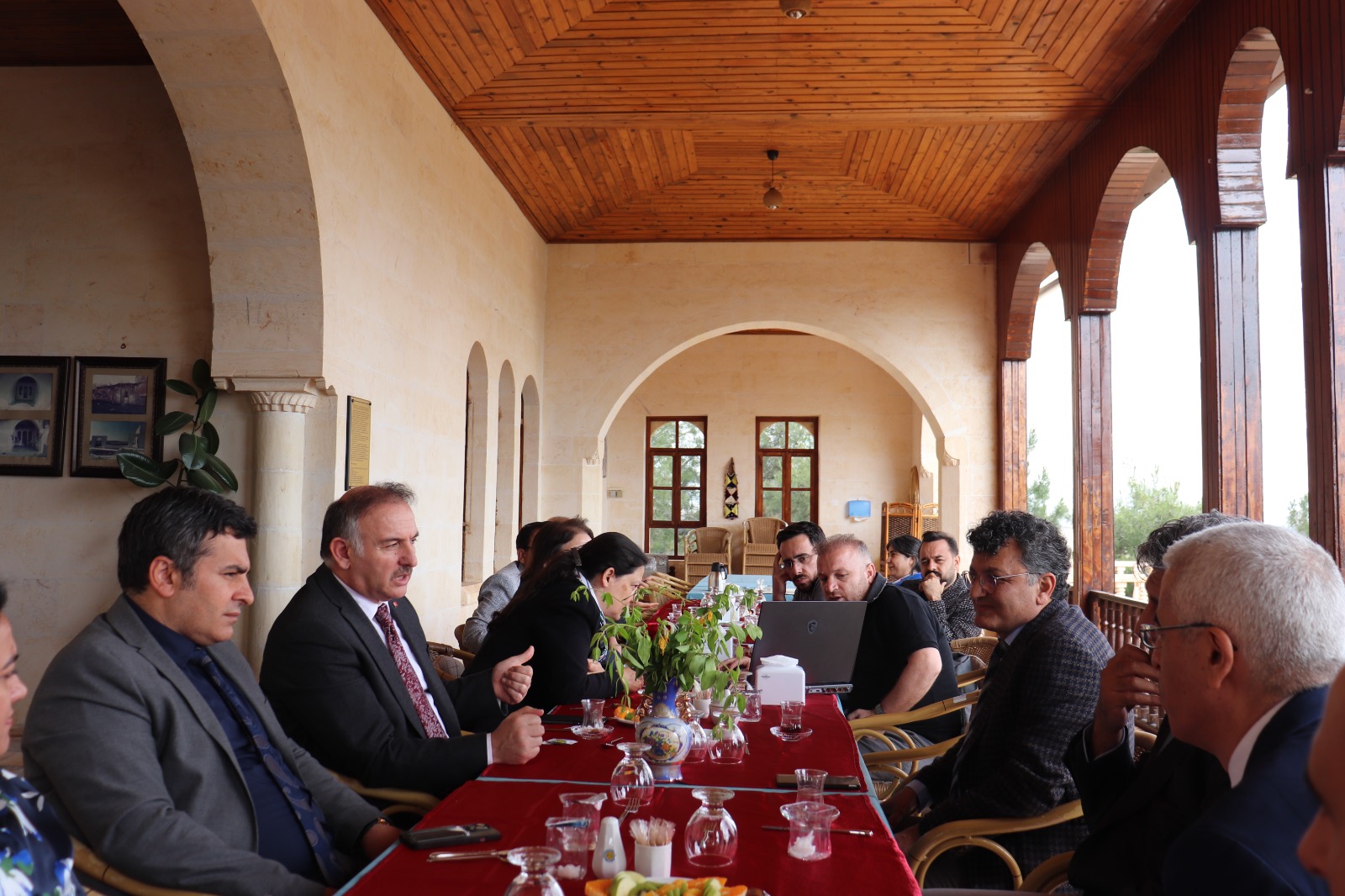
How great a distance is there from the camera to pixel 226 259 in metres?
5.62

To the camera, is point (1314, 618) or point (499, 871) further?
point (499, 871)

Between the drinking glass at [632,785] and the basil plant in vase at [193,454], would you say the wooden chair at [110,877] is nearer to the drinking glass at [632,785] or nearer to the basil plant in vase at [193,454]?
the drinking glass at [632,785]

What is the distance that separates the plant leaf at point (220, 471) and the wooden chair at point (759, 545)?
1165 centimetres

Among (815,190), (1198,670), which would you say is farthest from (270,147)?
(815,190)

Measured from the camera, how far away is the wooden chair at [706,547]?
16656 millimetres

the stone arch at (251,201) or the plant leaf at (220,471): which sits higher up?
the stone arch at (251,201)

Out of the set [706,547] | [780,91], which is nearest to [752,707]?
[780,91]

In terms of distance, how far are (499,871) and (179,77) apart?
475 centimetres

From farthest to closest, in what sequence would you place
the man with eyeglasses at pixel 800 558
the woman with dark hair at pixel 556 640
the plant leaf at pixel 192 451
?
the man with eyeglasses at pixel 800 558 < the plant leaf at pixel 192 451 < the woman with dark hair at pixel 556 640

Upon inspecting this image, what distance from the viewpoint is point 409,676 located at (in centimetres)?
327

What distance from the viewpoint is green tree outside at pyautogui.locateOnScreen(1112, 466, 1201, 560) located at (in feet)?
54.2

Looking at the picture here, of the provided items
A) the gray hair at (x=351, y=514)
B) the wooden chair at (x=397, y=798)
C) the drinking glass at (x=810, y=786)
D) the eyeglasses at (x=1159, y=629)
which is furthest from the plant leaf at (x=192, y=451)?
the eyeglasses at (x=1159, y=629)

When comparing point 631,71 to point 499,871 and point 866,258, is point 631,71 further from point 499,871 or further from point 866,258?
point 499,871

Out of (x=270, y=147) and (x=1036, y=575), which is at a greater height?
(x=270, y=147)
